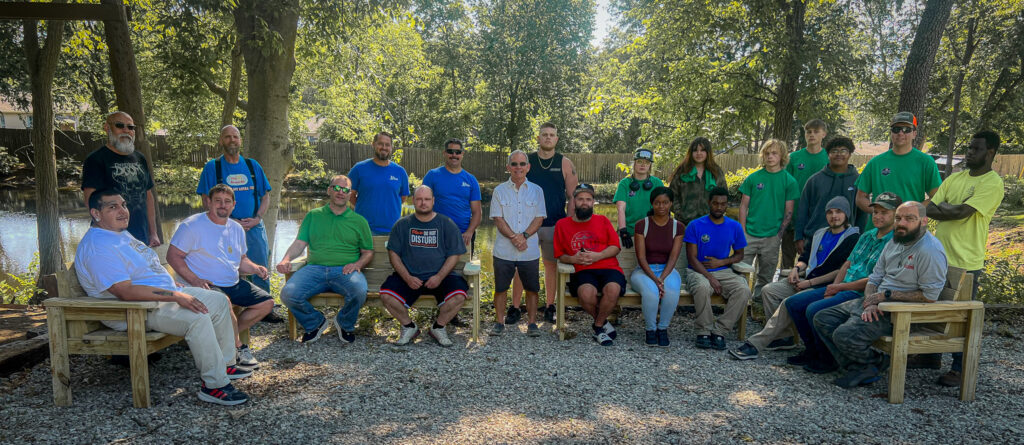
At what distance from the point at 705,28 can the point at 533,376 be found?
9.46 metres

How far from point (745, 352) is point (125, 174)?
17.8 ft

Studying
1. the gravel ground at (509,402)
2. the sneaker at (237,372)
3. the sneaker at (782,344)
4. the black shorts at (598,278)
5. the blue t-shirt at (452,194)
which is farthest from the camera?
the blue t-shirt at (452,194)

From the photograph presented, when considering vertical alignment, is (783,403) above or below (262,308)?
below

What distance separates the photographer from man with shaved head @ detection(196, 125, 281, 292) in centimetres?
531

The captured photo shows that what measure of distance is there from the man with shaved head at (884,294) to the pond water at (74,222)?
17.3ft

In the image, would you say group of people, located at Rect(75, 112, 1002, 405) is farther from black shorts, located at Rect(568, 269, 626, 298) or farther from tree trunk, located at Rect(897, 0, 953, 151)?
tree trunk, located at Rect(897, 0, 953, 151)

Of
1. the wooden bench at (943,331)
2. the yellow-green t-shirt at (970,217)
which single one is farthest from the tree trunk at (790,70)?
the wooden bench at (943,331)

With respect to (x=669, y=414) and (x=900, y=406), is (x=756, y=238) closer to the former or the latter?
(x=900, y=406)

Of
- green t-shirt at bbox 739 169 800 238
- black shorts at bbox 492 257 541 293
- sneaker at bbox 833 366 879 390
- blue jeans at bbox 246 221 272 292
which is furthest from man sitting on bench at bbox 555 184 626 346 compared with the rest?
blue jeans at bbox 246 221 272 292

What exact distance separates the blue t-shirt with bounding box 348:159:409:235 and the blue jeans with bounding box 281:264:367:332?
757 mm

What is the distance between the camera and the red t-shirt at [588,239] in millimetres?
5359

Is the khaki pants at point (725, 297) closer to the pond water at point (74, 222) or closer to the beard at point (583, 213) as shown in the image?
the beard at point (583, 213)

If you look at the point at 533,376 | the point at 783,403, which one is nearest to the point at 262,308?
the point at 533,376

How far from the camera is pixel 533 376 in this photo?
4.39 meters
